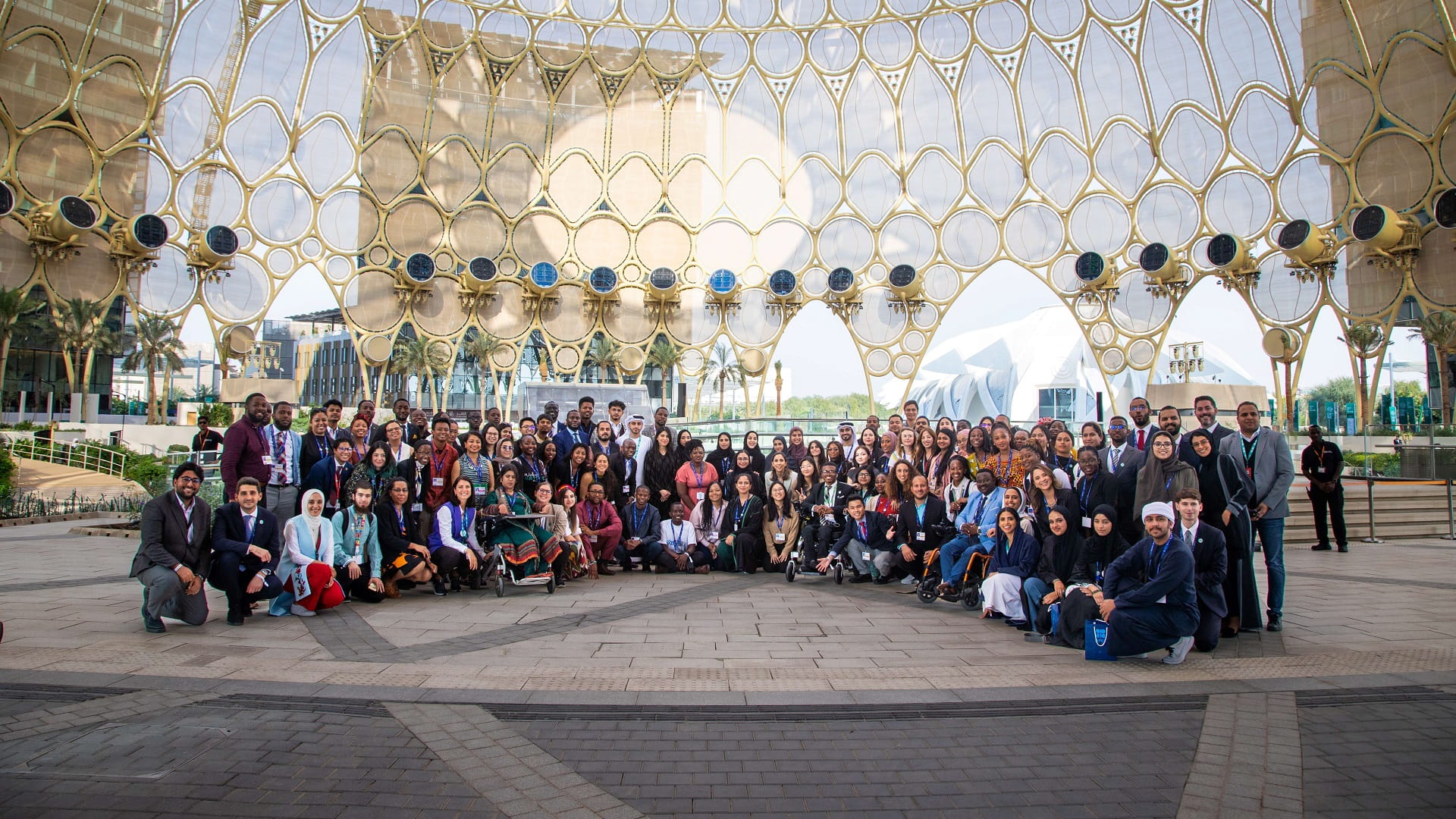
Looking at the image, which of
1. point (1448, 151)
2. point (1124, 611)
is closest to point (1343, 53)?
point (1448, 151)

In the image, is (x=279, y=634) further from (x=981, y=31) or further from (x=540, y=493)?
(x=981, y=31)

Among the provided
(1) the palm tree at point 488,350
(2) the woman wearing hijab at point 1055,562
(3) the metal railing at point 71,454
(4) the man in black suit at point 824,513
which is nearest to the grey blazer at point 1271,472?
(2) the woman wearing hijab at point 1055,562

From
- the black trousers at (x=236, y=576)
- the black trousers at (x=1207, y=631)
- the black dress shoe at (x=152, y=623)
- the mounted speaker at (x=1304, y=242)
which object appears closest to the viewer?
the black trousers at (x=1207, y=631)

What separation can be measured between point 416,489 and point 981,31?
91.4 ft

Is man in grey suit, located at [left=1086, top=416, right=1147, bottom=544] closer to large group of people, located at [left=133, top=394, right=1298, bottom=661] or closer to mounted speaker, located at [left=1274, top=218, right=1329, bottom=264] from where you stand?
large group of people, located at [left=133, top=394, right=1298, bottom=661]

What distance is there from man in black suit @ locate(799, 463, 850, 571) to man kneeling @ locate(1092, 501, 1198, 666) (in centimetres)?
361

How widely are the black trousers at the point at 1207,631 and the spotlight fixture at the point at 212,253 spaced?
30403 mm

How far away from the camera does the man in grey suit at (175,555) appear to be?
5.91 meters

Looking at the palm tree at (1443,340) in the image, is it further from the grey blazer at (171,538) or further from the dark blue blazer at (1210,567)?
the grey blazer at (171,538)

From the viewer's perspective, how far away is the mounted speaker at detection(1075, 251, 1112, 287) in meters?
27.9

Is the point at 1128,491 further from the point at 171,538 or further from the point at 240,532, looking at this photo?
the point at 171,538

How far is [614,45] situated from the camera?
3164cm

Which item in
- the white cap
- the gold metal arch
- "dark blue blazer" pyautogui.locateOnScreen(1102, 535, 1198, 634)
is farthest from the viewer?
the gold metal arch

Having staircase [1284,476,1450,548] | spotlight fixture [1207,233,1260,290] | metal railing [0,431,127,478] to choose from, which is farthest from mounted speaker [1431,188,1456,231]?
metal railing [0,431,127,478]
